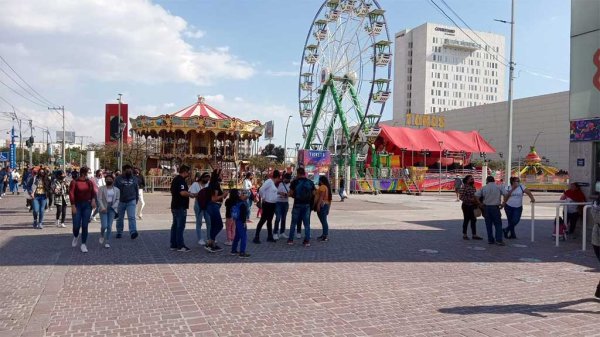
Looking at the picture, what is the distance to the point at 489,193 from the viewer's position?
36.8 ft

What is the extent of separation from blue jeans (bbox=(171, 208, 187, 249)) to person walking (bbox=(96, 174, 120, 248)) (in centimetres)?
129

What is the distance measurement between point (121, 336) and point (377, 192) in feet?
97.3

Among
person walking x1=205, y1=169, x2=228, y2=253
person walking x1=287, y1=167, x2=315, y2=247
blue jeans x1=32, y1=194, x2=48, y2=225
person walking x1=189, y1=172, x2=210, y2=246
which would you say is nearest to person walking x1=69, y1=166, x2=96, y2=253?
person walking x1=189, y1=172, x2=210, y2=246

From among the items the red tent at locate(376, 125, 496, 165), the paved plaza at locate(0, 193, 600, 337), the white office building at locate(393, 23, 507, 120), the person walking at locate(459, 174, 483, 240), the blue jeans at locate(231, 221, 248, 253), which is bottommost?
the paved plaza at locate(0, 193, 600, 337)

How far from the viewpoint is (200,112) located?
3853 cm

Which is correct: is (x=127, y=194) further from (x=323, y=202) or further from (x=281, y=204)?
(x=323, y=202)

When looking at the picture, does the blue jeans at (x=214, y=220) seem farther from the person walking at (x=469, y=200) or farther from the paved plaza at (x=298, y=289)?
the person walking at (x=469, y=200)

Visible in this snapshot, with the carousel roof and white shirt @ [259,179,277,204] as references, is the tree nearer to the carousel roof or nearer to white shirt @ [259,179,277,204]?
the carousel roof

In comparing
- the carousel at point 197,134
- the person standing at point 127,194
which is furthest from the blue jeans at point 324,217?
the carousel at point 197,134

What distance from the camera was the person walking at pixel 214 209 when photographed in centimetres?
927

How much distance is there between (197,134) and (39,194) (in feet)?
90.6

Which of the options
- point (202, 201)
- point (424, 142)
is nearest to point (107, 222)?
point (202, 201)

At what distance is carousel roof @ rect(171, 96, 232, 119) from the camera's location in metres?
37.8

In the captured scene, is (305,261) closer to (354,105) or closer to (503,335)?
(503,335)
